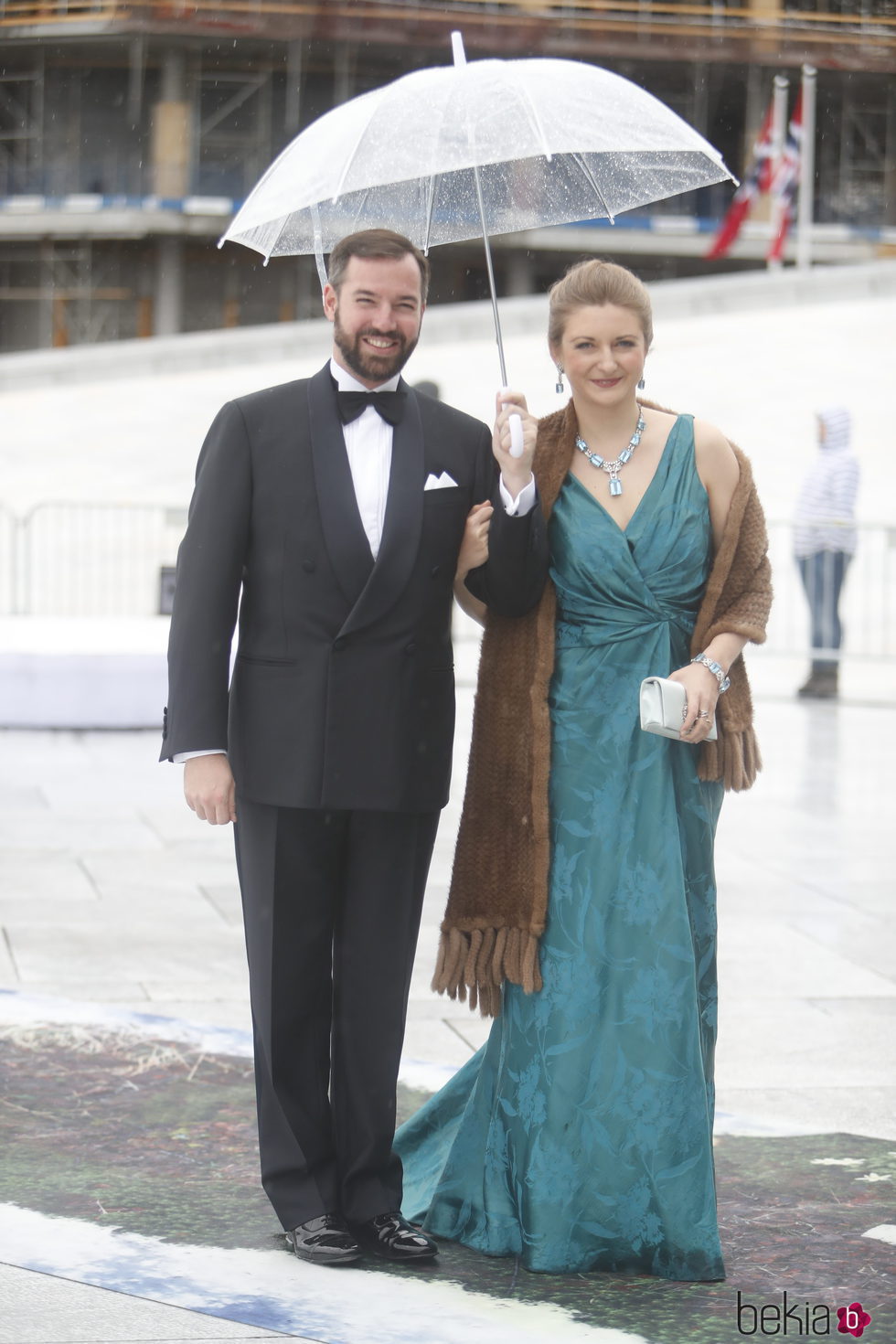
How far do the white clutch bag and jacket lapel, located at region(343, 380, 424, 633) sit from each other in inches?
18.9

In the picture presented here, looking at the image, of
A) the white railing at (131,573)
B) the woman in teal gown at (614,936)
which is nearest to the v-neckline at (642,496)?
the woman in teal gown at (614,936)

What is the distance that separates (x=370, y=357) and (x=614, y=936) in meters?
1.14

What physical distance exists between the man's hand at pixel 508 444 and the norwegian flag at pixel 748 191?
95.9ft

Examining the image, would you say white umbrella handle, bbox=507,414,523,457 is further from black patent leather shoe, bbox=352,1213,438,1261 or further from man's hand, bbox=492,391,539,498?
black patent leather shoe, bbox=352,1213,438,1261

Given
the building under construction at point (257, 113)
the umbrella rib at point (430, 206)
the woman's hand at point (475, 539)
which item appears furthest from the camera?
the building under construction at point (257, 113)

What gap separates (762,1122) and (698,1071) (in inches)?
39.1

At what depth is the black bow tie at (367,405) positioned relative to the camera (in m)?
3.39

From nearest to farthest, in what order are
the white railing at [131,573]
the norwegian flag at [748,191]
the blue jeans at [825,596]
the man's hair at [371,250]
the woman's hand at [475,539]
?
the man's hair at [371,250], the woman's hand at [475,539], the blue jeans at [825,596], the white railing at [131,573], the norwegian flag at [748,191]

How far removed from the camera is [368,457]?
3414mm

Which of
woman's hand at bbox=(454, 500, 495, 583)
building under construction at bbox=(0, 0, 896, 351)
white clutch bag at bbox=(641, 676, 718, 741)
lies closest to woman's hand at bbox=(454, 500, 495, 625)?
woman's hand at bbox=(454, 500, 495, 583)

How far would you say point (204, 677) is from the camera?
3330mm

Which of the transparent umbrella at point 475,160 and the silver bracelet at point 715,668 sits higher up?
the transparent umbrella at point 475,160

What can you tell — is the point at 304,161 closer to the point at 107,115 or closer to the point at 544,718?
the point at 544,718

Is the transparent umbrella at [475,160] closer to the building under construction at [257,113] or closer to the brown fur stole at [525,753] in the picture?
the brown fur stole at [525,753]
